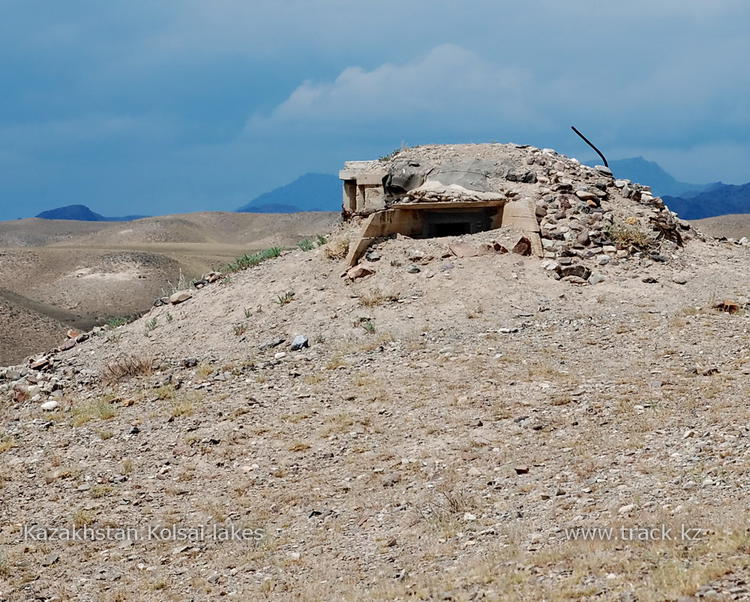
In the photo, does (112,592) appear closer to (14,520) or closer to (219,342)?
(14,520)

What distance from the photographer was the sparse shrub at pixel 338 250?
12977 millimetres

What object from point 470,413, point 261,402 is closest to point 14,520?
point 261,402

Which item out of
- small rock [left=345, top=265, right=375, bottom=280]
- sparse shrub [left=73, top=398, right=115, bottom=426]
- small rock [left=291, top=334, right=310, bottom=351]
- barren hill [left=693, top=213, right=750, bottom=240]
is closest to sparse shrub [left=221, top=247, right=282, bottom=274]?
small rock [left=345, top=265, right=375, bottom=280]

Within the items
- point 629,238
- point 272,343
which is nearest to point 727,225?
point 629,238

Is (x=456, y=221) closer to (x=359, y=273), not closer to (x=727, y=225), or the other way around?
(x=359, y=273)

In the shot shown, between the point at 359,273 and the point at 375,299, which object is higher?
the point at 359,273

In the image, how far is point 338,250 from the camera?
42.7 ft

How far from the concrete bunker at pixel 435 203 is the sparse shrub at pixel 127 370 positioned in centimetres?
330

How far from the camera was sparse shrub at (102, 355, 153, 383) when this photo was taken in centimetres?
1109

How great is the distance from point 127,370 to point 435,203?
16.4 feet

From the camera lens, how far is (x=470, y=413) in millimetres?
8359

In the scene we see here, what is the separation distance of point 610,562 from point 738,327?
5802mm

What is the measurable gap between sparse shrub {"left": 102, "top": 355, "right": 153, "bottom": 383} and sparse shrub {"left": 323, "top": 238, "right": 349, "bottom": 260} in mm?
3260

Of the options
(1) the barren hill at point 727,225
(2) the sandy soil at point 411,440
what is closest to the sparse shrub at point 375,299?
(2) the sandy soil at point 411,440
